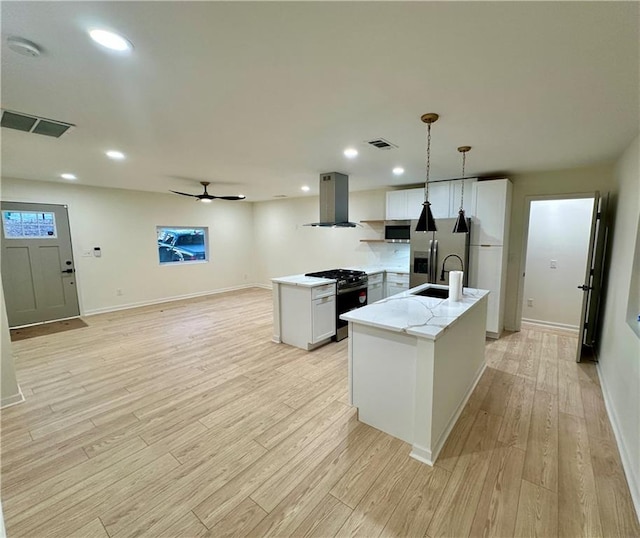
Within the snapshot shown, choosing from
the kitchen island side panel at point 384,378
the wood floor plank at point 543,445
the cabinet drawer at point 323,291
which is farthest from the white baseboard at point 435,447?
the cabinet drawer at point 323,291

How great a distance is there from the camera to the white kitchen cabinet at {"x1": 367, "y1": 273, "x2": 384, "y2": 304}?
522cm

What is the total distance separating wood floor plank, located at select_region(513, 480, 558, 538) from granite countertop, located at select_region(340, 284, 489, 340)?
1.05 m

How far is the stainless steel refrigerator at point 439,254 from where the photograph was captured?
4.34 metres

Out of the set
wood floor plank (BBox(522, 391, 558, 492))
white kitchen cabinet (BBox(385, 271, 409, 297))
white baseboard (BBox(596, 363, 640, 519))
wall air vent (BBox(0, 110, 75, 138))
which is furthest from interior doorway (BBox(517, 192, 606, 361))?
wall air vent (BBox(0, 110, 75, 138))

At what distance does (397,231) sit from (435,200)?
0.97m

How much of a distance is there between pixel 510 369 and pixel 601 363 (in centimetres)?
95

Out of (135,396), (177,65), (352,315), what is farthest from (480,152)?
(135,396)

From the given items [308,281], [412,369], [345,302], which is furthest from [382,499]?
[345,302]

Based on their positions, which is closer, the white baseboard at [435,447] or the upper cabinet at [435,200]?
the white baseboard at [435,447]

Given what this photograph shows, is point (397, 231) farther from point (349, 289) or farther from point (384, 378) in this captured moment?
point (384, 378)

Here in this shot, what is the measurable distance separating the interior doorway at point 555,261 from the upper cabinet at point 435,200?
953mm

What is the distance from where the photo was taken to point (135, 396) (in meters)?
2.90

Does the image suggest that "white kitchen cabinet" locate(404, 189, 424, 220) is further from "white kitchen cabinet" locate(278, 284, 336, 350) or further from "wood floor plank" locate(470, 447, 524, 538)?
"wood floor plank" locate(470, 447, 524, 538)

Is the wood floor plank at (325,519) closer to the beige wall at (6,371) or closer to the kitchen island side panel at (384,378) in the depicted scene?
the kitchen island side panel at (384,378)
